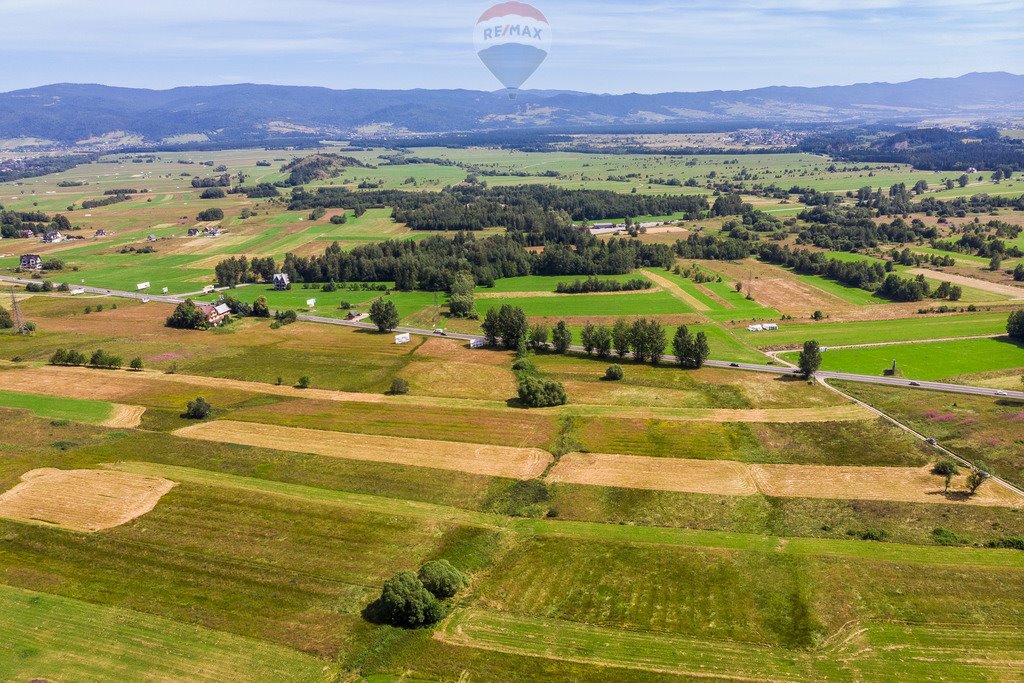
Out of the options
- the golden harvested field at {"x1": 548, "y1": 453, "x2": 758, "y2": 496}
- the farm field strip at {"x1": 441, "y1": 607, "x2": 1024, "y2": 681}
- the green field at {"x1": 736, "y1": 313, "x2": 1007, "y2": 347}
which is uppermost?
the green field at {"x1": 736, "y1": 313, "x2": 1007, "y2": 347}

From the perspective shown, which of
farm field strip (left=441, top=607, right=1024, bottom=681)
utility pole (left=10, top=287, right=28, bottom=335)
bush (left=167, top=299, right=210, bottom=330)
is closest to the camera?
farm field strip (left=441, top=607, right=1024, bottom=681)

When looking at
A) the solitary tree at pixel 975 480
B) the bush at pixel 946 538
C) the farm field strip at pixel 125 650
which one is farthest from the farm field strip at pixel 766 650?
the solitary tree at pixel 975 480

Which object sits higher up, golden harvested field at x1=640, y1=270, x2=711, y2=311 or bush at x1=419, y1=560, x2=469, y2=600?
golden harvested field at x1=640, y1=270, x2=711, y2=311

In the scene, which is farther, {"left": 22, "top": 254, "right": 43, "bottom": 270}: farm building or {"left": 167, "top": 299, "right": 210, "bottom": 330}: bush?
{"left": 22, "top": 254, "right": 43, "bottom": 270}: farm building

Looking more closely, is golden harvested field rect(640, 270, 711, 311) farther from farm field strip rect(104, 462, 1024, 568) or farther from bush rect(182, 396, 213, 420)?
bush rect(182, 396, 213, 420)

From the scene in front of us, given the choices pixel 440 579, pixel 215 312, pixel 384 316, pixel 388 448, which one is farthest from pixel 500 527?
pixel 215 312

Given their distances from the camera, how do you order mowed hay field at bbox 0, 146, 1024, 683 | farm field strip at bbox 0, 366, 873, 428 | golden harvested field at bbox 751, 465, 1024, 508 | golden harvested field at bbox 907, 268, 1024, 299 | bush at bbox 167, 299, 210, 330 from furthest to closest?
golden harvested field at bbox 907, 268, 1024, 299
bush at bbox 167, 299, 210, 330
farm field strip at bbox 0, 366, 873, 428
golden harvested field at bbox 751, 465, 1024, 508
mowed hay field at bbox 0, 146, 1024, 683

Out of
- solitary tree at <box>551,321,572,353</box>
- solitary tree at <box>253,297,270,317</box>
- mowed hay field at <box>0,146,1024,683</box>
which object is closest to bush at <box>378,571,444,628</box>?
mowed hay field at <box>0,146,1024,683</box>
